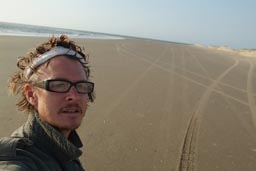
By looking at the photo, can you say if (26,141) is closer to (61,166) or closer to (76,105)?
(61,166)

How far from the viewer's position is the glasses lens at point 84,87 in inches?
75.9

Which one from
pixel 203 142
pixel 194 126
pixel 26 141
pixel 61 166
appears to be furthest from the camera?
pixel 194 126

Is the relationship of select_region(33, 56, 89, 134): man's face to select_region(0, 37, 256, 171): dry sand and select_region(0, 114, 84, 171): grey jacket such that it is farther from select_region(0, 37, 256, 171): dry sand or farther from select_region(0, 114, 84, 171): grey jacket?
select_region(0, 37, 256, 171): dry sand

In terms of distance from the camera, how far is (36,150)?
1613 mm

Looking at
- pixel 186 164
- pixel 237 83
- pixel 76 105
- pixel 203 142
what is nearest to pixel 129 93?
pixel 203 142

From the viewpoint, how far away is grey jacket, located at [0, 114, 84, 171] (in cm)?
149

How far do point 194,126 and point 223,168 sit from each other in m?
1.53

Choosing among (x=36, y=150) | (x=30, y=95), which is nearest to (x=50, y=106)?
(x=30, y=95)

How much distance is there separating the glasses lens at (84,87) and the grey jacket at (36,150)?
0.28 m

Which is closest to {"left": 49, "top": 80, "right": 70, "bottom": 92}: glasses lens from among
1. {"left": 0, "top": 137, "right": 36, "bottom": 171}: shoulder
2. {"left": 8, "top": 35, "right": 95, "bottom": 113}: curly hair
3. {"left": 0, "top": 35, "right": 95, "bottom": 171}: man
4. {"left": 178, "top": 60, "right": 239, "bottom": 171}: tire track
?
{"left": 0, "top": 35, "right": 95, "bottom": 171}: man

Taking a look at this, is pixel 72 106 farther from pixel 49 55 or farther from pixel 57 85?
pixel 49 55

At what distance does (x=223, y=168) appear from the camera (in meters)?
4.28

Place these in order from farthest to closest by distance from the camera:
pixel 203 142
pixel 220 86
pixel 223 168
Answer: pixel 220 86 < pixel 203 142 < pixel 223 168

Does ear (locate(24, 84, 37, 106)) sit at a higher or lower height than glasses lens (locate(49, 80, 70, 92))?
lower
